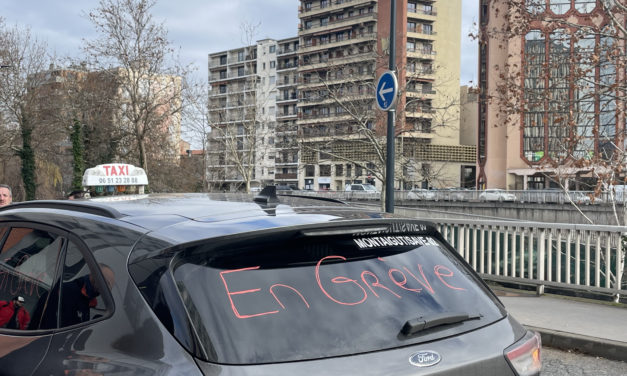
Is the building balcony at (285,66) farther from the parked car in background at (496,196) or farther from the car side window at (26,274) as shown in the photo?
the car side window at (26,274)

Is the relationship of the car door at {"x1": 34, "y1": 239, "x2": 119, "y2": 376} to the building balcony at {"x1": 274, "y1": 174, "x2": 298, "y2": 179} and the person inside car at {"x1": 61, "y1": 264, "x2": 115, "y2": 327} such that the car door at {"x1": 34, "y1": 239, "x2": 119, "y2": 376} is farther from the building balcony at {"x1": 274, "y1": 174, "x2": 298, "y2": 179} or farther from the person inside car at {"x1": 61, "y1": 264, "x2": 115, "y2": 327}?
the building balcony at {"x1": 274, "y1": 174, "x2": 298, "y2": 179}

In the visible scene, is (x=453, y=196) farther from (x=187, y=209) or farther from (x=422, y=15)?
(x=187, y=209)

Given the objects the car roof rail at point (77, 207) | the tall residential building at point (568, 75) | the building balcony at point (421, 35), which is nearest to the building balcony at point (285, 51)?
the building balcony at point (421, 35)

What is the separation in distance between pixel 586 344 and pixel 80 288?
17.5 ft

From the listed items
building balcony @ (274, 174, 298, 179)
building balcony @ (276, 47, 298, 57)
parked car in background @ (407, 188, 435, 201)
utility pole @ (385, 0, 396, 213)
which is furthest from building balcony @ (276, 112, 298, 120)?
utility pole @ (385, 0, 396, 213)

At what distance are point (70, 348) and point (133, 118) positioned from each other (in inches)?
1468

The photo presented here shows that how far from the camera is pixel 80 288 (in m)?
2.07

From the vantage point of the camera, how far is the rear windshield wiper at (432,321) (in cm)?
188

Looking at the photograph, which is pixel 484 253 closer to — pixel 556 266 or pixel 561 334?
pixel 556 266

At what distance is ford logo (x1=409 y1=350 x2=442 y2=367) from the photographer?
177cm

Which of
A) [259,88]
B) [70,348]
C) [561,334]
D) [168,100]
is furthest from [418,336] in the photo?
[259,88]

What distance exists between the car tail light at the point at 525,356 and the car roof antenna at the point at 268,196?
1.10m

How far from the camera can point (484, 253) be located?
9578mm

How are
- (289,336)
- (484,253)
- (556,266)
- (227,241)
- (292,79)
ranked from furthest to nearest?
(292,79)
(484,253)
(556,266)
(227,241)
(289,336)
